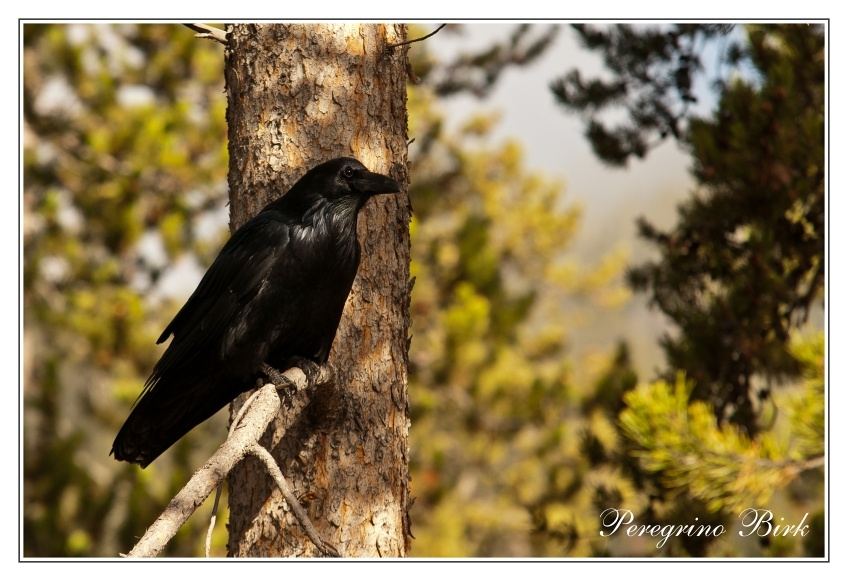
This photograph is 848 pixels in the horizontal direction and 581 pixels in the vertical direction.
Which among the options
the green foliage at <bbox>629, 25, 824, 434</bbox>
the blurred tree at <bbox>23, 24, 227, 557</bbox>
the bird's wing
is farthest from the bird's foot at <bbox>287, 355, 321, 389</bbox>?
the blurred tree at <bbox>23, 24, 227, 557</bbox>

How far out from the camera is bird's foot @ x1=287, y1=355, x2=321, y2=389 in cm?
252

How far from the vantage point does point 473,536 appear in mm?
13031

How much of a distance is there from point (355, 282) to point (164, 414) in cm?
86

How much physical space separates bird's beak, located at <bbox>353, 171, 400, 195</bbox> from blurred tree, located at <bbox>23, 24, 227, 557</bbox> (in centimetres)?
551

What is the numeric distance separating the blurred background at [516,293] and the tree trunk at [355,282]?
0.41m

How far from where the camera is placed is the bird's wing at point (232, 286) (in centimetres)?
264

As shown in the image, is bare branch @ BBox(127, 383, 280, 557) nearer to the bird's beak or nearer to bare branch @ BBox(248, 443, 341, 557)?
bare branch @ BBox(248, 443, 341, 557)

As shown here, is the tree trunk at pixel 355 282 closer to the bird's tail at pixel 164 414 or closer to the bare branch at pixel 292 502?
the bird's tail at pixel 164 414

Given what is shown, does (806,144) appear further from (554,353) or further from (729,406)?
(554,353)

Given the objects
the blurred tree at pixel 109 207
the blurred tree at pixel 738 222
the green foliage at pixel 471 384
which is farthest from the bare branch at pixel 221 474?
the green foliage at pixel 471 384

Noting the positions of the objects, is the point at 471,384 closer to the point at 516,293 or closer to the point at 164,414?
the point at 516,293

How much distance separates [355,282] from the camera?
2.78 metres

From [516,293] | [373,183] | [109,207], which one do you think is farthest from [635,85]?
[516,293]
